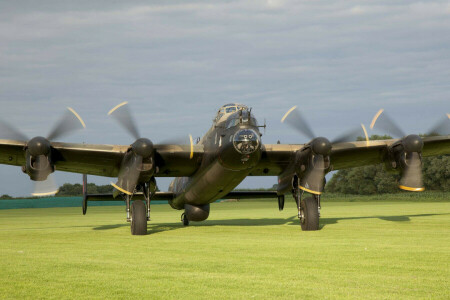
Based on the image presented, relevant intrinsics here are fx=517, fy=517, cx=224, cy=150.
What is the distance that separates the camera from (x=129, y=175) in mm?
21562

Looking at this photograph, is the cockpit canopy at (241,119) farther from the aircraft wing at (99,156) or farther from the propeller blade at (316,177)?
the propeller blade at (316,177)

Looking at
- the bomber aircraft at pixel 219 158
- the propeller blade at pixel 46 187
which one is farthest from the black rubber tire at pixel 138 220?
the propeller blade at pixel 46 187

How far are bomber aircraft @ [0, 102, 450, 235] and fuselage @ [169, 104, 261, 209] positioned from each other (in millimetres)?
38

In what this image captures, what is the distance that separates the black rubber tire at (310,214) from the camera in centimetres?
2138

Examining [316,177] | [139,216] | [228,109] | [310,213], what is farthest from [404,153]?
[139,216]

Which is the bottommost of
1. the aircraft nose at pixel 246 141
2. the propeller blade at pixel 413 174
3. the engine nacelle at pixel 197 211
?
the engine nacelle at pixel 197 211

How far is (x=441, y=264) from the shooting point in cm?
1103

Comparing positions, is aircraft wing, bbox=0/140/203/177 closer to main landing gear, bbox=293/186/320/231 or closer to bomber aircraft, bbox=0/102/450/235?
bomber aircraft, bbox=0/102/450/235

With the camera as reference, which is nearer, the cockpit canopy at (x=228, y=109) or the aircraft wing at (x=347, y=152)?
the cockpit canopy at (x=228, y=109)

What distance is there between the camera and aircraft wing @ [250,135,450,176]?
2300cm

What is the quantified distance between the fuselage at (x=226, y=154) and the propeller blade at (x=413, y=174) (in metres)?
6.79

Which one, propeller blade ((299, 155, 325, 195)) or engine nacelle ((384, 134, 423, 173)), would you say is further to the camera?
engine nacelle ((384, 134, 423, 173))

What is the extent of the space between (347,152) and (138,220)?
32.5 feet

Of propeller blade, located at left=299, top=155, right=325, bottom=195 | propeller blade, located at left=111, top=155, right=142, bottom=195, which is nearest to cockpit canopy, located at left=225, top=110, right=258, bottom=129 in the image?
propeller blade, located at left=299, top=155, right=325, bottom=195
